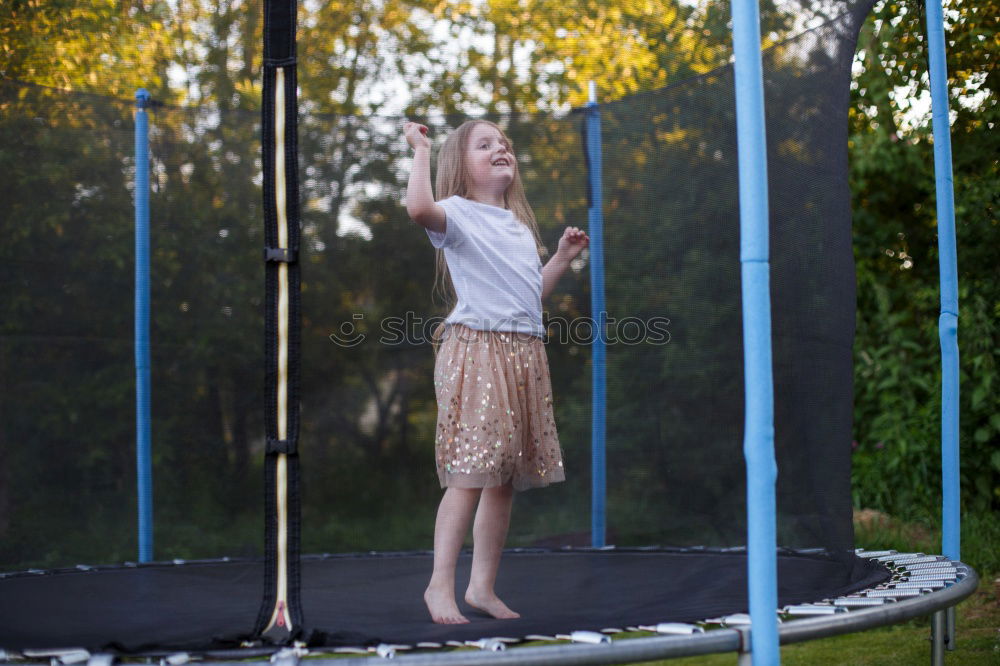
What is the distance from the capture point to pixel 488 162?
6.04ft

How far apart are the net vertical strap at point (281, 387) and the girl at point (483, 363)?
292mm

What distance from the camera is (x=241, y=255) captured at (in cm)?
252

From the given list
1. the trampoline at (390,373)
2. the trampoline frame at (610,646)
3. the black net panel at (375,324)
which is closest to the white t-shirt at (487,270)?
the trampoline at (390,373)

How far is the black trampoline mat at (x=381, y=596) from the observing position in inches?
56.0

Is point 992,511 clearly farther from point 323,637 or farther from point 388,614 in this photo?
point 323,637

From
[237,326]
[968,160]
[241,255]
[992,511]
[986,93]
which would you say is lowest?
[992,511]

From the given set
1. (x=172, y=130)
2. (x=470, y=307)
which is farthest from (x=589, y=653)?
(x=172, y=130)

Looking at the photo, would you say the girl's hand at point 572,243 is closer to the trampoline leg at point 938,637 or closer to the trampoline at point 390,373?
the trampoline at point 390,373

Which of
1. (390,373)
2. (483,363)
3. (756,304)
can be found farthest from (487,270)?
(390,373)

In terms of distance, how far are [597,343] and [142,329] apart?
3.74 feet

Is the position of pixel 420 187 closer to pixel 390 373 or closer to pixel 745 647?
pixel 745 647

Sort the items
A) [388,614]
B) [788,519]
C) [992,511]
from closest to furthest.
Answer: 1. [388,614]
2. [788,519]
3. [992,511]

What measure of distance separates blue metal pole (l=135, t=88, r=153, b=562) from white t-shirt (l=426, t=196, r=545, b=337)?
3.28ft

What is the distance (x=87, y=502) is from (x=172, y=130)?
0.95m
